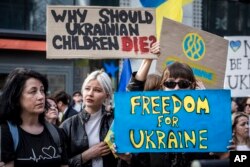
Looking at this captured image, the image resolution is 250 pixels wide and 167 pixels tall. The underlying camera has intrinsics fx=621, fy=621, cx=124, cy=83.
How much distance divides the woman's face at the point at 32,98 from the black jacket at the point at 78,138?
0.51 m

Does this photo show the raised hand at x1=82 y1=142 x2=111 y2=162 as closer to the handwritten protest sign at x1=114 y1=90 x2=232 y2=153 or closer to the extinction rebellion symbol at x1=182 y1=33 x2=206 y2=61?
→ the handwritten protest sign at x1=114 y1=90 x2=232 y2=153

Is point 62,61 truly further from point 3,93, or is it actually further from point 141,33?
point 3,93

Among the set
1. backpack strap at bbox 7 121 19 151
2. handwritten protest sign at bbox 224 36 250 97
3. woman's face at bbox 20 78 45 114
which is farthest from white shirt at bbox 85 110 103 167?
handwritten protest sign at bbox 224 36 250 97

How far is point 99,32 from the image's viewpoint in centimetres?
465

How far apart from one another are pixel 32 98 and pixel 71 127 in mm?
576

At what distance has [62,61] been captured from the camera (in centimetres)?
1234

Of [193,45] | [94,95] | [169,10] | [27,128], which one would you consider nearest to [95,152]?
[94,95]

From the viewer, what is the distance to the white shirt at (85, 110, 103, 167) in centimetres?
432

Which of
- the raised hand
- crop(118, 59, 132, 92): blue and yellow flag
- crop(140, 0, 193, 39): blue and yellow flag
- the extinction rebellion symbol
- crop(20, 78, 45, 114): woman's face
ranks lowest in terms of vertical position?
the raised hand

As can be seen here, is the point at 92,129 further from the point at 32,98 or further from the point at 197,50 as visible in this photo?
the point at 197,50

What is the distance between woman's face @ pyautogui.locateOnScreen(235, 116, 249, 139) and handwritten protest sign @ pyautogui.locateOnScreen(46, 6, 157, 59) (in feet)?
5.13

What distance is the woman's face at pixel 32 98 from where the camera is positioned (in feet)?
12.6

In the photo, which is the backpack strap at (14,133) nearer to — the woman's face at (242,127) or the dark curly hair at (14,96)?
the dark curly hair at (14,96)

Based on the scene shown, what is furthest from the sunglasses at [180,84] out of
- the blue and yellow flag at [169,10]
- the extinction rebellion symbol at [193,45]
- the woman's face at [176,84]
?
the blue and yellow flag at [169,10]
